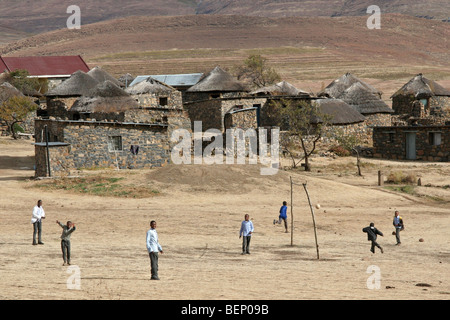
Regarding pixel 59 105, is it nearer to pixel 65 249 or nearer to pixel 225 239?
pixel 225 239

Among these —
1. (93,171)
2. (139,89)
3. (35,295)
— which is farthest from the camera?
(139,89)

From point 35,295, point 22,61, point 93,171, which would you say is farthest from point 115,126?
point 22,61

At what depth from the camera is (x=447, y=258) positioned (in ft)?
66.5

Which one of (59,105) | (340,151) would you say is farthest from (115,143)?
(59,105)

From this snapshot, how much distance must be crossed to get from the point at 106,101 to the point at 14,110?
8223 millimetres

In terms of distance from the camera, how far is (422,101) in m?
56.8

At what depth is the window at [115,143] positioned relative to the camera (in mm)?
34906

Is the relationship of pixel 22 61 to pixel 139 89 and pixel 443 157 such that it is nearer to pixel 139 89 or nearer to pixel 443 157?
pixel 139 89

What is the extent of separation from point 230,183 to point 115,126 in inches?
282

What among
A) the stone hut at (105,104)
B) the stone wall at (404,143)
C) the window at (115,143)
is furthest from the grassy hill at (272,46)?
the window at (115,143)

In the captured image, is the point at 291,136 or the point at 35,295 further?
the point at 291,136

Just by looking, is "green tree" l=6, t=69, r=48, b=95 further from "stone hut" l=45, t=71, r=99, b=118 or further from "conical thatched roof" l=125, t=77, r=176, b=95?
"conical thatched roof" l=125, t=77, r=176, b=95

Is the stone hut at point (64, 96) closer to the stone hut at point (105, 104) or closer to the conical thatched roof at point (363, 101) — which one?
the stone hut at point (105, 104)

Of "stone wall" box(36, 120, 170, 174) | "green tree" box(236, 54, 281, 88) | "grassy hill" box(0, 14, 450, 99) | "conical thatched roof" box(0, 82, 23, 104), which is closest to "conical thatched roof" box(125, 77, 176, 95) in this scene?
"conical thatched roof" box(0, 82, 23, 104)
